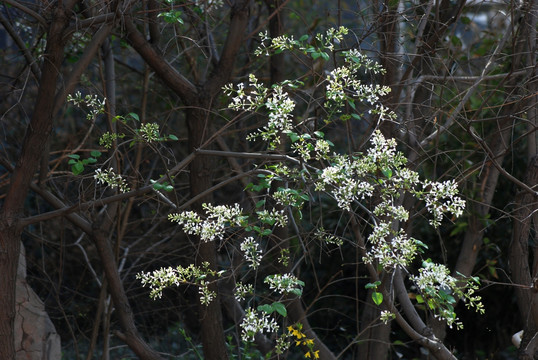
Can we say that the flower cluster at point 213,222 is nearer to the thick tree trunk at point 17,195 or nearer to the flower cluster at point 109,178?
the flower cluster at point 109,178

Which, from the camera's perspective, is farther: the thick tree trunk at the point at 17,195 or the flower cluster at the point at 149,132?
the thick tree trunk at the point at 17,195

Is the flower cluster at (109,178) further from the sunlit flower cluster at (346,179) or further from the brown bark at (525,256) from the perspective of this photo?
the brown bark at (525,256)

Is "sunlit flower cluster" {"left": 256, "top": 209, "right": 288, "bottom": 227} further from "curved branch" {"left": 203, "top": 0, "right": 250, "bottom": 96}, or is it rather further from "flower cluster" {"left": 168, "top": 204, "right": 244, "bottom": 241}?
"curved branch" {"left": 203, "top": 0, "right": 250, "bottom": 96}

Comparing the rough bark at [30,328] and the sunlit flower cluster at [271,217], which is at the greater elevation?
the rough bark at [30,328]

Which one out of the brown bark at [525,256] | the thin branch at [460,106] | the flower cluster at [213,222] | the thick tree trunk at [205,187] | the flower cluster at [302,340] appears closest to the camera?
the flower cluster at [213,222]

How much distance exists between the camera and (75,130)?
627 centimetres

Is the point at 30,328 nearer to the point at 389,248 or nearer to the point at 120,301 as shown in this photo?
the point at 120,301

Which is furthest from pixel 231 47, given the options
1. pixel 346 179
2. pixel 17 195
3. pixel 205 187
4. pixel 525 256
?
pixel 525 256

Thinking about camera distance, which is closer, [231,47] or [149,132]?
[149,132]

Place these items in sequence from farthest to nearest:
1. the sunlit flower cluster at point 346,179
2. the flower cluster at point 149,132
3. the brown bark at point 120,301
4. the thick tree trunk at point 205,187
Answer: the thick tree trunk at point 205,187, the brown bark at point 120,301, the flower cluster at point 149,132, the sunlit flower cluster at point 346,179

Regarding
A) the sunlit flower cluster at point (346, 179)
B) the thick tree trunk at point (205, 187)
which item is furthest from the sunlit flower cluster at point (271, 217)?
the thick tree trunk at point (205, 187)

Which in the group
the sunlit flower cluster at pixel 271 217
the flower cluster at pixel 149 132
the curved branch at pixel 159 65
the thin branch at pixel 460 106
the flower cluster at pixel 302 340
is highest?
the curved branch at pixel 159 65

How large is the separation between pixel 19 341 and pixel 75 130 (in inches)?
100

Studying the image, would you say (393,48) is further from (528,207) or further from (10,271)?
(10,271)
